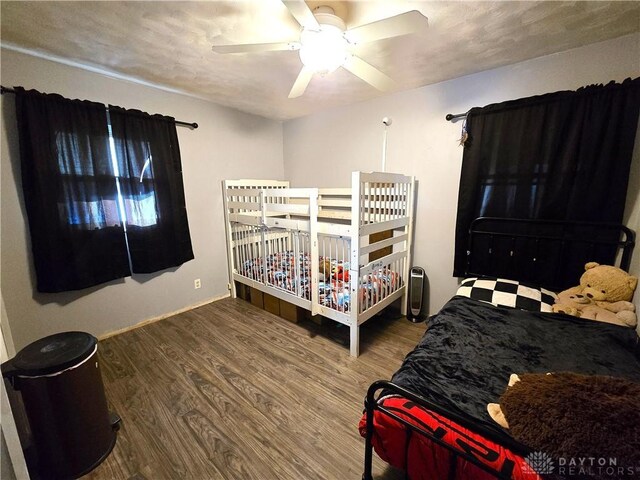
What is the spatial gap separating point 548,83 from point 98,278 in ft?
12.9

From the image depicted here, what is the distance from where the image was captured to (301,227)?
95.0 inches

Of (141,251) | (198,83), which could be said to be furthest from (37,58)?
(141,251)

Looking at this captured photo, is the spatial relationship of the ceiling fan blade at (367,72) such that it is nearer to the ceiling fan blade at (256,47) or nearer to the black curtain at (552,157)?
the ceiling fan blade at (256,47)

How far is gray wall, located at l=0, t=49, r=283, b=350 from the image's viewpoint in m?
1.90

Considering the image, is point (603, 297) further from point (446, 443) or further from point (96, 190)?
point (96, 190)

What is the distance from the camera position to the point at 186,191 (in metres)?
2.86

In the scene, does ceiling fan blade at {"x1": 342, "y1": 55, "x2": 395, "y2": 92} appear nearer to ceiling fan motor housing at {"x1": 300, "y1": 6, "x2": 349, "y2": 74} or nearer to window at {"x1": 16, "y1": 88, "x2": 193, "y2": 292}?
ceiling fan motor housing at {"x1": 300, "y1": 6, "x2": 349, "y2": 74}

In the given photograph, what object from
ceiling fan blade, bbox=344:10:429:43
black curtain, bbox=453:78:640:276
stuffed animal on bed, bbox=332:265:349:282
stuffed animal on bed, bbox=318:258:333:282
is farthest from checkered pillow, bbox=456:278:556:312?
ceiling fan blade, bbox=344:10:429:43

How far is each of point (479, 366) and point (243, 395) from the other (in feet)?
4.73

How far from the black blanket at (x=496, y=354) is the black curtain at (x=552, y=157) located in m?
0.80

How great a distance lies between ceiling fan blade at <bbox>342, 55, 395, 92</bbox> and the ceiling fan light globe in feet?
0.24

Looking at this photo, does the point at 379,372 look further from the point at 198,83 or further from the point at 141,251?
the point at 198,83

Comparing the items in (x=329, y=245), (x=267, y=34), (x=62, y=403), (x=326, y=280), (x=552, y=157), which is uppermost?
(x=267, y=34)

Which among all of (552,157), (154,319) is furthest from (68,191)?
(552,157)
